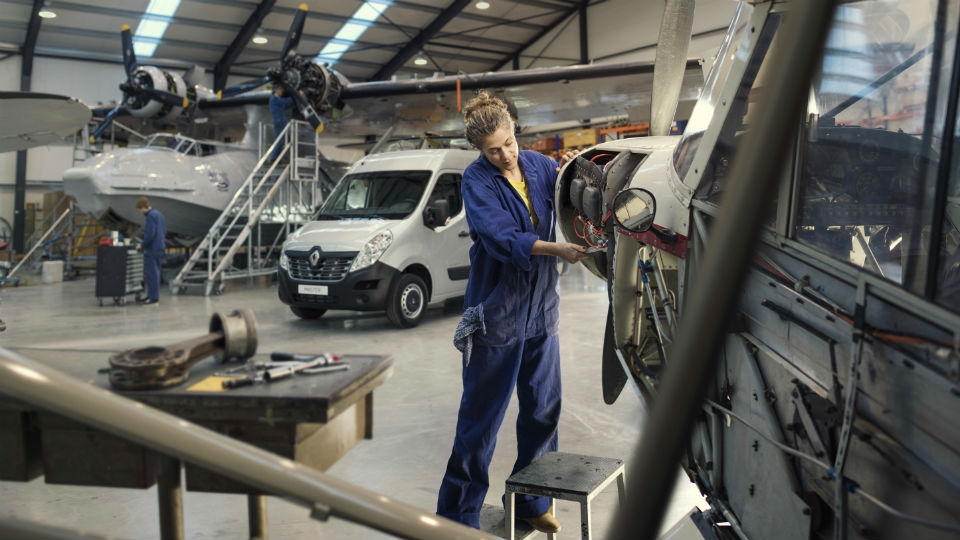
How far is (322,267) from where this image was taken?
7.82 meters

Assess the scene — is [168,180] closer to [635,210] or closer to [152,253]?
[152,253]

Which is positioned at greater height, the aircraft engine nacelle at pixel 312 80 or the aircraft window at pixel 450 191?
the aircraft engine nacelle at pixel 312 80

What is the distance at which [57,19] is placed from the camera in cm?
1844

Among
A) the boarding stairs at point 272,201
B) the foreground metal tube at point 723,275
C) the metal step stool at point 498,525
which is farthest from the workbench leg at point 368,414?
the boarding stairs at point 272,201

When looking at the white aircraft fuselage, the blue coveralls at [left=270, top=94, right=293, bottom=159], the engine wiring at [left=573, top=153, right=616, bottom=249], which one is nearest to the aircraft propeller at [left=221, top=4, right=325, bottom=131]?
the blue coveralls at [left=270, top=94, right=293, bottom=159]

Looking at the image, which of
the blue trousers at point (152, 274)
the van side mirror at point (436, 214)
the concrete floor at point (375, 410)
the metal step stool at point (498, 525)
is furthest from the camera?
the blue trousers at point (152, 274)

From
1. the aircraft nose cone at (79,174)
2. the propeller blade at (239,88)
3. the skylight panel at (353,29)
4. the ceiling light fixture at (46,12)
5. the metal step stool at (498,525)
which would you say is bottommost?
the metal step stool at (498,525)

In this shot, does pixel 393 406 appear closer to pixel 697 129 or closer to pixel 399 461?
pixel 399 461

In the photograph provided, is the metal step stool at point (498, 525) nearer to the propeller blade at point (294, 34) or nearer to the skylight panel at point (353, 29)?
the propeller blade at point (294, 34)

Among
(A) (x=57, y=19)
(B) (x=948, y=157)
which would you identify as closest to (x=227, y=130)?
(A) (x=57, y=19)

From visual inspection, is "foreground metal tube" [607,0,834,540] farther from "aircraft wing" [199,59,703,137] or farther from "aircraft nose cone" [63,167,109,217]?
"aircraft nose cone" [63,167,109,217]

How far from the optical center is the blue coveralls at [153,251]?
402 inches

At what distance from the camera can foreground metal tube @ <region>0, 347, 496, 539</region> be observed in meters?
1.04

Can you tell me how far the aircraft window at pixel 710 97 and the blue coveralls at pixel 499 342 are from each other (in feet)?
2.20
